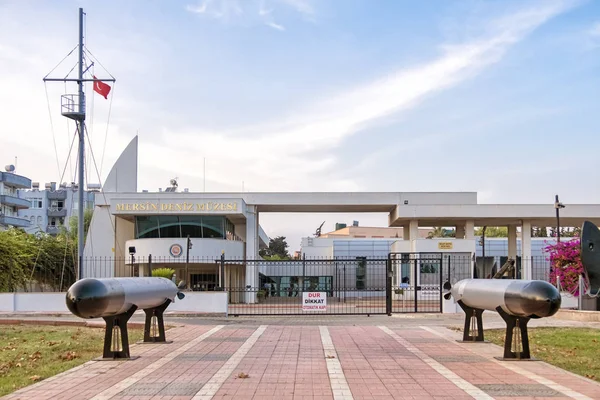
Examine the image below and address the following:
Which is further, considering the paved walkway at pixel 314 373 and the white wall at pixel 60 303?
the white wall at pixel 60 303

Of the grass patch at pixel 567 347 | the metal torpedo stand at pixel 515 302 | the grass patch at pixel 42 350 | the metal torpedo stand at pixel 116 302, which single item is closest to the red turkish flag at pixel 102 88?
the grass patch at pixel 42 350

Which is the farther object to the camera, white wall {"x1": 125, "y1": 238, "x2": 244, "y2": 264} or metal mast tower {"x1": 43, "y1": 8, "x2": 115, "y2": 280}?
white wall {"x1": 125, "y1": 238, "x2": 244, "y2": 264}

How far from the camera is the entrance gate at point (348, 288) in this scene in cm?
2659

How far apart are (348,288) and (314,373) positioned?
3056cm

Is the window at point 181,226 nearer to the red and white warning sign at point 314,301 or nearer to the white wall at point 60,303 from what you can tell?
the white wall at point 60,303

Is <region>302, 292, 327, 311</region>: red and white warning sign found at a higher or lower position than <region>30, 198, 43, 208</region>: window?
lower

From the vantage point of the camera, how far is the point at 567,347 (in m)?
14.7

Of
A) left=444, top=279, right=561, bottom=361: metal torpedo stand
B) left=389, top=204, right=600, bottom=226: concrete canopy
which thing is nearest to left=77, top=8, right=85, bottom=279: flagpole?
left=444, top=279, right=561, bottom=361: metal torpedo stand

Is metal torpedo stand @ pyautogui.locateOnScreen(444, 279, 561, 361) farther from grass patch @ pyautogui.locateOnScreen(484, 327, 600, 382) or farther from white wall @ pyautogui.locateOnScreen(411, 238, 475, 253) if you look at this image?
white wall @ pyautogui.locateOnScreen(411, 238, 475, 253)

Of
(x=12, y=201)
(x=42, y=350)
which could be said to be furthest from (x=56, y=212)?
(x=42, y=350)

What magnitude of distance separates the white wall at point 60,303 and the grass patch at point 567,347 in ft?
39.0

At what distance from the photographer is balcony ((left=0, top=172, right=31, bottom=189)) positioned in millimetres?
77562

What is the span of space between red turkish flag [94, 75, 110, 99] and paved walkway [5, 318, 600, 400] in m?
17.5

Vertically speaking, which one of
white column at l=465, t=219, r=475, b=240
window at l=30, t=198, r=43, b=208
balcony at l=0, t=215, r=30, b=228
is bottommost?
white column at l=465, t=219, r=475, b=240
